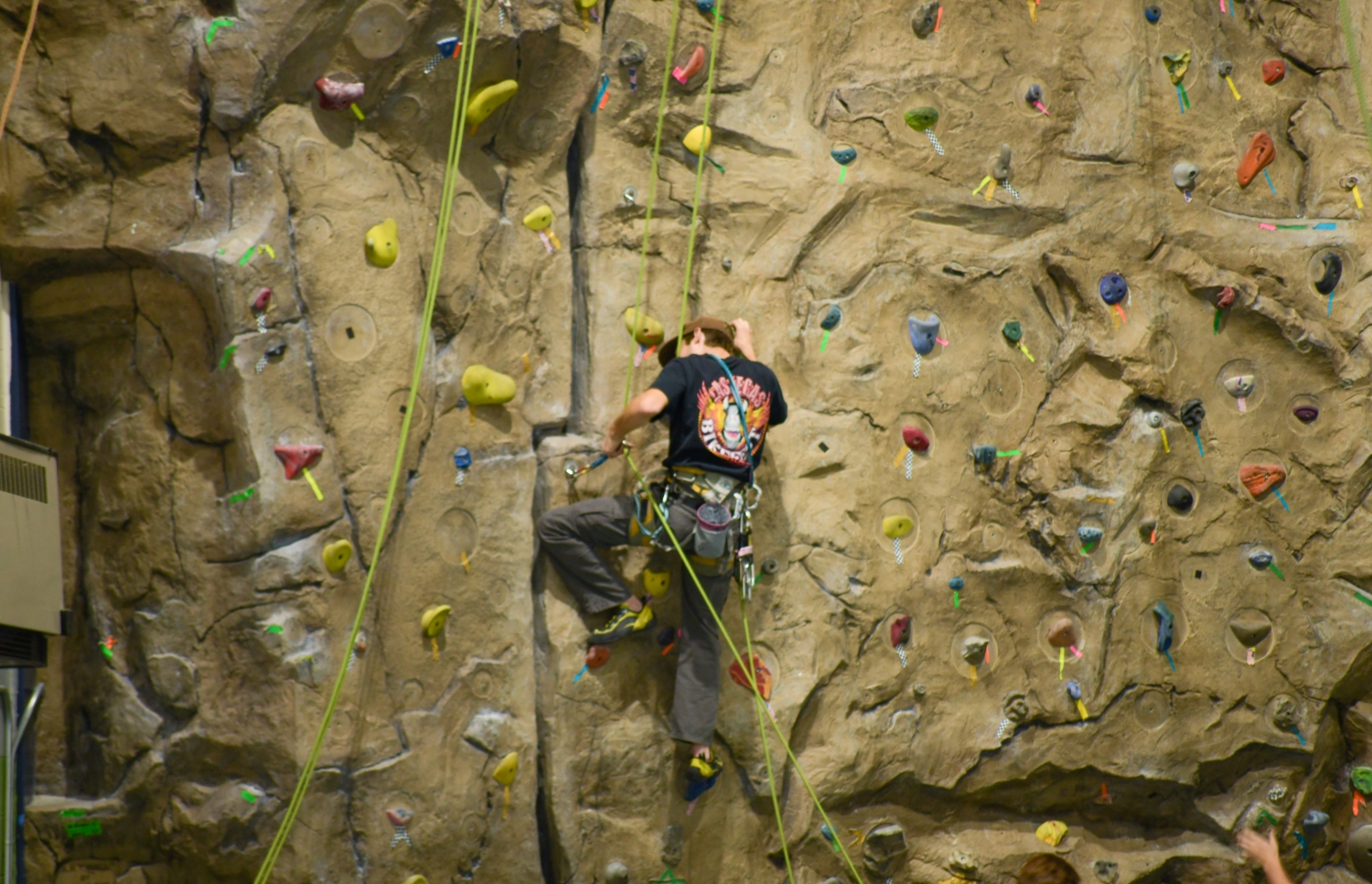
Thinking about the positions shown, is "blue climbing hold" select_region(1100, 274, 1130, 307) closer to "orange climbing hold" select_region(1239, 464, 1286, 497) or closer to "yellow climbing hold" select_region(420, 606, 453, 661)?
"orange climbing hold" select_region(1239, 464, 1286, 497)

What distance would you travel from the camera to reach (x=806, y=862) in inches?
178

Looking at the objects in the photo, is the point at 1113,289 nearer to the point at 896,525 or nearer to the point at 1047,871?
the point at 896,525

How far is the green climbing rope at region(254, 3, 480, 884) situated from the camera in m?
3.75

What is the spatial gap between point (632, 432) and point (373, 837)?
1.60m

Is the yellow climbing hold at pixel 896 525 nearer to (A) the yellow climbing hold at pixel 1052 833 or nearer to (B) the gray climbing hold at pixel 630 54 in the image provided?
(A) the yellow climbing hold at pixel 1052 833

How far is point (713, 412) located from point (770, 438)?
0.61 meters

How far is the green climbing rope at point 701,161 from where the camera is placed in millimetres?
4457

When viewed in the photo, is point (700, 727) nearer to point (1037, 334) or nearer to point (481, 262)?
point (481, 262)

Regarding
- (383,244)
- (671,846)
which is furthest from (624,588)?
(383,244)

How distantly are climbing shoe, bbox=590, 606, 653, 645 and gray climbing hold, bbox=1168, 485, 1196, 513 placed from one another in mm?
2188

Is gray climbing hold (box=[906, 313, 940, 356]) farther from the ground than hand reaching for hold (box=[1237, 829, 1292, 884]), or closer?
farther from the ground

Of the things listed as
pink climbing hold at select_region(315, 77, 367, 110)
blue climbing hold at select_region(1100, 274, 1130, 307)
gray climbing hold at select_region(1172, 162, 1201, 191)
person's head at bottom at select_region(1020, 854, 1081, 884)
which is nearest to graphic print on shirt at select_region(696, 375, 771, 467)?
pink climbing hold at select_region(315, 77, 367, 110)

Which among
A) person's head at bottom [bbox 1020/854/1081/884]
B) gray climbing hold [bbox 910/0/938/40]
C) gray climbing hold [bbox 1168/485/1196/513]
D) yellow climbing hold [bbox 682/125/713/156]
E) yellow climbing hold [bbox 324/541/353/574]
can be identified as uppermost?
gray climbing hold [bbox 910/0/938/40]

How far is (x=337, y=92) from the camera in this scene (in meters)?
3.88
